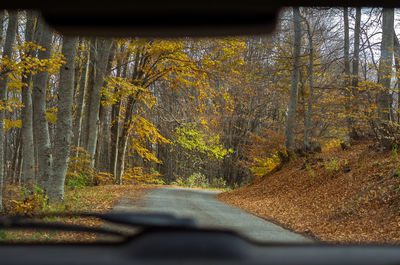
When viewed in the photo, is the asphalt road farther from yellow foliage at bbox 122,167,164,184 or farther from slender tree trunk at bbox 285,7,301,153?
yellow foliage at bbox 122,167,164,184

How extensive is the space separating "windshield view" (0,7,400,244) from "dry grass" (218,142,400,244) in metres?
0.06

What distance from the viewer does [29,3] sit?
1.65 m

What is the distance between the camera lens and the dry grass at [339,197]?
7055 millimetres

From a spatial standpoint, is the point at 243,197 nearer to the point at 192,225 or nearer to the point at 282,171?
the point at 282,171

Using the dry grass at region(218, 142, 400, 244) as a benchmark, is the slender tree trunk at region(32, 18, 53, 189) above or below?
above

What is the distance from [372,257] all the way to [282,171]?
18032 millimetres

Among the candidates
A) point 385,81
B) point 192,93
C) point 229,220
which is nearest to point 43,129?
point 192,93

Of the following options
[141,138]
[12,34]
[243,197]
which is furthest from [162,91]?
[12,34]

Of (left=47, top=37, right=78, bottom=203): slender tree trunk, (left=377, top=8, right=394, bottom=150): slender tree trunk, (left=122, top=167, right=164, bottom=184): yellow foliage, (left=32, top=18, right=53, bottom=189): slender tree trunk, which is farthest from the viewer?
(left=122, top=167, right=164, bottom=184): yellow foliage

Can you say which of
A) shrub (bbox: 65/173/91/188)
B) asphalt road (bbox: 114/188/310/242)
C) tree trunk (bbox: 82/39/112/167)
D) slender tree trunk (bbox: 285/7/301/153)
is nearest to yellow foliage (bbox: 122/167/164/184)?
shrub (bbox: 65/173/91/188)

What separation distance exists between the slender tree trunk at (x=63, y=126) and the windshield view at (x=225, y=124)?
31 millimetres

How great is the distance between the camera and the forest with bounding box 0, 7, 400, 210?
11805mm

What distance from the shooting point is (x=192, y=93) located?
20.7 metres

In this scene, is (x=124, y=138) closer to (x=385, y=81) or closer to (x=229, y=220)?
(x=385, y=81)
